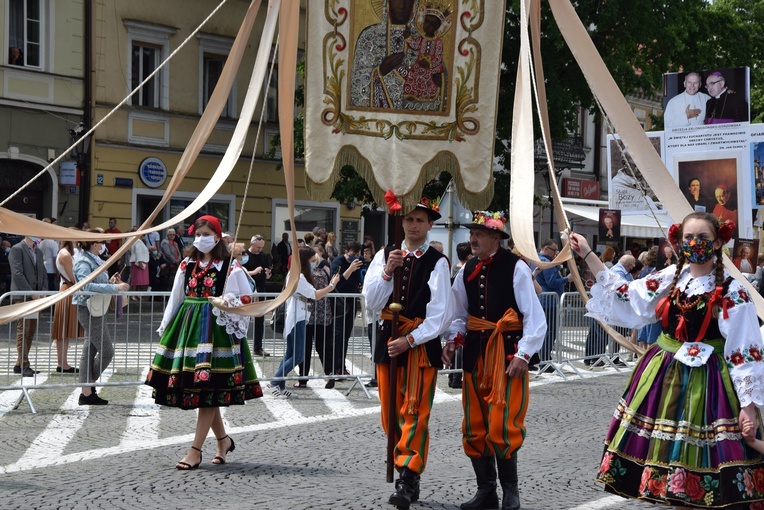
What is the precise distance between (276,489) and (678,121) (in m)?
8.33

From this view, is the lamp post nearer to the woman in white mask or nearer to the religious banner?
the woman in white mask

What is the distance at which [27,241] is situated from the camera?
49.6 feet

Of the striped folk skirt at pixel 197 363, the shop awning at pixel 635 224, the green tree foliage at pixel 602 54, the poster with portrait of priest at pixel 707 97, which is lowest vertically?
the striped folk skirt at pixel 197 363

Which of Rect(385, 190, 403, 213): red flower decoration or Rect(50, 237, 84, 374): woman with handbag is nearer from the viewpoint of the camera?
Rect(385, 190, 403, 213): red flower decoration

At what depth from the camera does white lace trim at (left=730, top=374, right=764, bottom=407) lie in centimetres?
500

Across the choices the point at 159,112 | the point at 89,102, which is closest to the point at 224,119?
the point at 159,112

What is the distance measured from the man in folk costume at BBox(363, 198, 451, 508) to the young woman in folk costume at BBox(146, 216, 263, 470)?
1474mm

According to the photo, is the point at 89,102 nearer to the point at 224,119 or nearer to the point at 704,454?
the point at 224,119

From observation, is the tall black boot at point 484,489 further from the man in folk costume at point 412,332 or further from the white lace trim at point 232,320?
the white lace trim at point 232,320

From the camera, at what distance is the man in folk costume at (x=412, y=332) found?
6266 mm

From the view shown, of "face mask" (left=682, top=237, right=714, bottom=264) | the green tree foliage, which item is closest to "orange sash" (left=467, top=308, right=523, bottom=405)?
"face mask" (left=682, top=237, right=714, bottom=264)

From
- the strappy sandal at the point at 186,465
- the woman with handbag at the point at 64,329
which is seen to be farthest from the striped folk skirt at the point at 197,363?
the woman with handbag at the point at 64,329

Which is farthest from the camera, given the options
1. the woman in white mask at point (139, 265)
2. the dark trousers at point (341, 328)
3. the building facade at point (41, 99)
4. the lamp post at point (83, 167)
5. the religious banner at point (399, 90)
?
the lamp post at point (83, 167)

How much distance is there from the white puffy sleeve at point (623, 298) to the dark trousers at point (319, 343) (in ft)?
21.9
